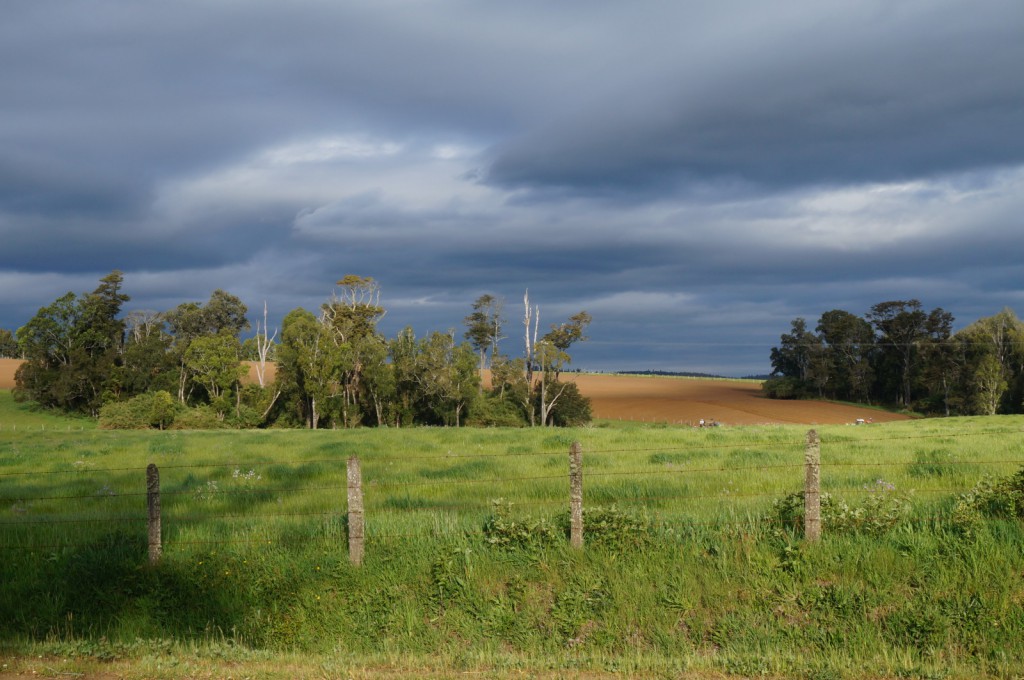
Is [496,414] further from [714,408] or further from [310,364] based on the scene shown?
[714,408]

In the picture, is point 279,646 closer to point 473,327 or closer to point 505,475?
point 505,475

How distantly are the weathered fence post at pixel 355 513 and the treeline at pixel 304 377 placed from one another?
202 feet

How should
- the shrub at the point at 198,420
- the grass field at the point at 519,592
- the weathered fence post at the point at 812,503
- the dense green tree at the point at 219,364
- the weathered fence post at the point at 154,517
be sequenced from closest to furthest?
the grass field at the point at 519,592
the weathered fence post at the point at 812,503
the weathered fence post at the point at 154,517
the shrub at the point at 198,420
the dense green tree at the point at 219,364

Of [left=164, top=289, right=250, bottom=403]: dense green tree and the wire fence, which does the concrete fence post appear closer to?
the wire fence

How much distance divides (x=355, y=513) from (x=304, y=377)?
2690 inches

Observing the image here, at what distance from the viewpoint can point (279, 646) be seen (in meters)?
10.9

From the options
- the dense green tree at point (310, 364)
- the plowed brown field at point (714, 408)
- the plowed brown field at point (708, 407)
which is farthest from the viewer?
the plowed brown field at point (708, 407)

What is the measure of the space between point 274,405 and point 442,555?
75.1 meters

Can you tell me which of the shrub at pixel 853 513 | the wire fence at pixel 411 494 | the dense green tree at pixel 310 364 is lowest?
the wire fence at pixel 411 494

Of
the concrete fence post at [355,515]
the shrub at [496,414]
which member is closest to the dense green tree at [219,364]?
the shrub at [496,414]

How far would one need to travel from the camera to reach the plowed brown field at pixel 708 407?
84500mm

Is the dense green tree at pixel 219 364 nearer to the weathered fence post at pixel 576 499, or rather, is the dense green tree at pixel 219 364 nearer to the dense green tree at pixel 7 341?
the weathered fence post at pixel 576 499

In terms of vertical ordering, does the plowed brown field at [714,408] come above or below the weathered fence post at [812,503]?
below

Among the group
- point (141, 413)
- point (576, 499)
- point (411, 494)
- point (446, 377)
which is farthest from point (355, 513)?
point (141, 413)
